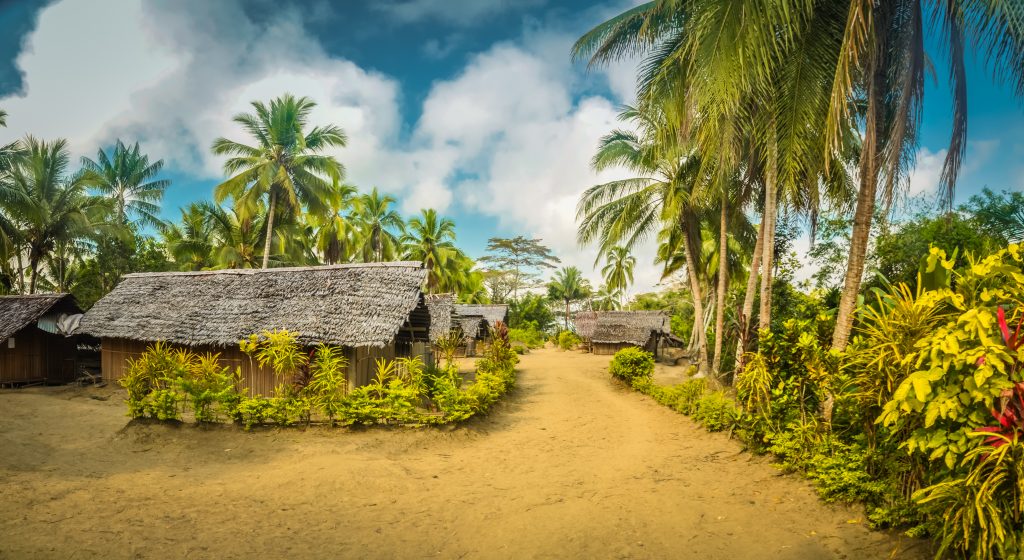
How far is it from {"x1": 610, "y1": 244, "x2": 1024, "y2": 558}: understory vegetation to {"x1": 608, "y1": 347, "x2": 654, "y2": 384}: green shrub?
6462 mm

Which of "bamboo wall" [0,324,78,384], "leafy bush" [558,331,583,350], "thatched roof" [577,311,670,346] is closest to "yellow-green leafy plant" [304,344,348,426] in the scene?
"bamboo wall" [0,324,78,384]

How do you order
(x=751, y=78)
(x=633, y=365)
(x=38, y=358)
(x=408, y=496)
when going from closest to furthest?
(x=408, y=496) → (x=751, y=78) → (x=38, y=358) → (x=633, y=365)

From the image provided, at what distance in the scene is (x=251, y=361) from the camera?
10.2 m

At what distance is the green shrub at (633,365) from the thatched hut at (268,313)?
640 centimetres

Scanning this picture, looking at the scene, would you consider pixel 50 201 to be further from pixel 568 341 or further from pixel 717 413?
pixel 568 341

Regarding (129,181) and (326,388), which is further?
(129,181)

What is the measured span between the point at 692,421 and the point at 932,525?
5.42 metres

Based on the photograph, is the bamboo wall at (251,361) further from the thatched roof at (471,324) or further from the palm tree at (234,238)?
the thatched roof at (471,324)

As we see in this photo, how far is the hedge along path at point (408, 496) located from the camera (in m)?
4.33

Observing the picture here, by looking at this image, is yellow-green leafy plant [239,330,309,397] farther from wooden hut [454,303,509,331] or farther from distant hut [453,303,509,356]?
wooden hut [454,303,509,331]

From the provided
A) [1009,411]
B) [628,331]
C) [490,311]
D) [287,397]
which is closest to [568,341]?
[628,331]

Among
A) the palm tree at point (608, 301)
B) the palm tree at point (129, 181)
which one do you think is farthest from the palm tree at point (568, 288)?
the palm tree at point (129, 181)

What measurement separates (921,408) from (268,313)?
11.9m

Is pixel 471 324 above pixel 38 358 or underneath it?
underneath
